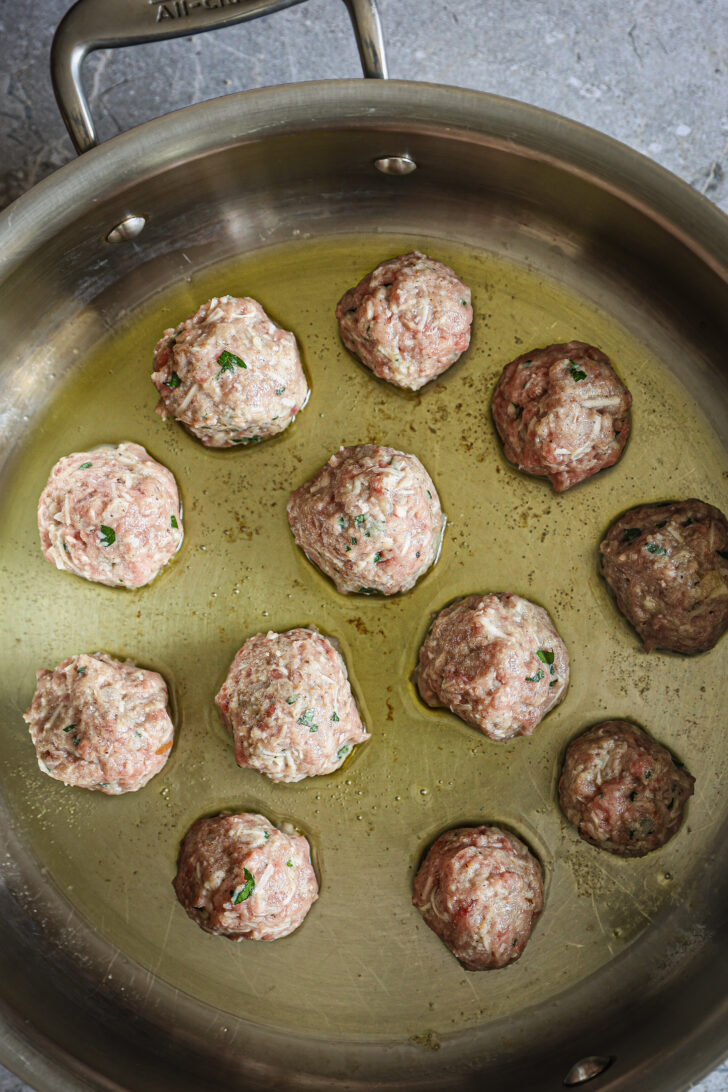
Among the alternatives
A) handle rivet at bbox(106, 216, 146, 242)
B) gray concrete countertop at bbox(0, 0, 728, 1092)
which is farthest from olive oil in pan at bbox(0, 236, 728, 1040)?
gray concrete countertop at bbox(0, 0, 728, 1092)

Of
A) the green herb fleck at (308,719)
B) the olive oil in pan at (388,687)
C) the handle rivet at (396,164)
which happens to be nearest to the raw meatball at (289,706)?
the green herb fleck at (308,719)

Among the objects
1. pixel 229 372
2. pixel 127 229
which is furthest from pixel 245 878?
pixel 127 229

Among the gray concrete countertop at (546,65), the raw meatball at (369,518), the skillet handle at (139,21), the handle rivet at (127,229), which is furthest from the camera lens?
the gray concrete countertop at (546,65)

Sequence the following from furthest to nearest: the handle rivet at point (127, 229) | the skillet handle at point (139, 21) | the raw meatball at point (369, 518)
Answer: the handle rivet at point (127, 229)
the raw meatball at point (369, 518)
the skillet handle at point (139, 21)

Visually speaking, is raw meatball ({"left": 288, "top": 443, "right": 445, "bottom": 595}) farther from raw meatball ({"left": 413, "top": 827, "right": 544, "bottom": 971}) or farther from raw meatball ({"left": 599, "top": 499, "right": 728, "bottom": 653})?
raw meatball ({"left": 413, "top": 827, "right": 544, "bottom": 971})

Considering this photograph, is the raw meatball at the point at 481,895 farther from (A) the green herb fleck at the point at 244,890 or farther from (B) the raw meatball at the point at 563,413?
(B) the raw meatball at the point at 563,413

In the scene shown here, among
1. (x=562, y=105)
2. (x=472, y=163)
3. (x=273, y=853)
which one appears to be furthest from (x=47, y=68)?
(x=273, y=853)
